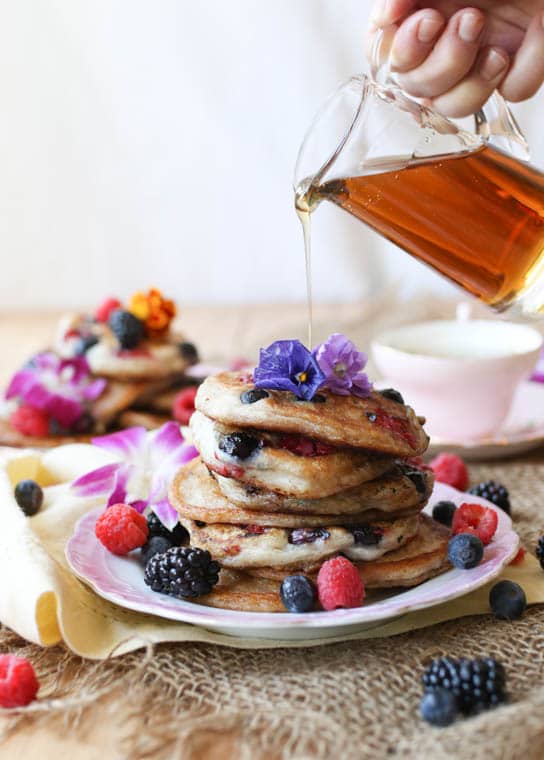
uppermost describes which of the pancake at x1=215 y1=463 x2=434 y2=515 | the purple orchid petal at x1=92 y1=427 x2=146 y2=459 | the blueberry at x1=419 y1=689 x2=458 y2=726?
the pancake at x1=215 y1=463 x2=434 y2=515

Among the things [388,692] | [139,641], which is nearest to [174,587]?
[139,641]

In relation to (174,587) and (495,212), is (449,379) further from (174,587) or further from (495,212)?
(174,587)

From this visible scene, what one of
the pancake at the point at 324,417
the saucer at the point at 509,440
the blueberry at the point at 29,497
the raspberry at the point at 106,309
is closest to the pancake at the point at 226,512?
the pancake at the point at 324,417

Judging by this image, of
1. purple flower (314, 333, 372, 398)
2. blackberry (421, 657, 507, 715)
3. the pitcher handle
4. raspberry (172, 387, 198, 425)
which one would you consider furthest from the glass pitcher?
raspberry (172, 387, 198, 425)

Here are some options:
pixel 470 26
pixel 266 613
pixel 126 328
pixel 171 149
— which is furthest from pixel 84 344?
pixel 171 149

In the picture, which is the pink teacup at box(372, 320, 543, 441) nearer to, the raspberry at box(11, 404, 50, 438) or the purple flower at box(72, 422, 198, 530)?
the purple flower at box(72, 422, 198, 530)

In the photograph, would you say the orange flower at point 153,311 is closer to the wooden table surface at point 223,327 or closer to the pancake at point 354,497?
the wooden table surface at point 223,327
